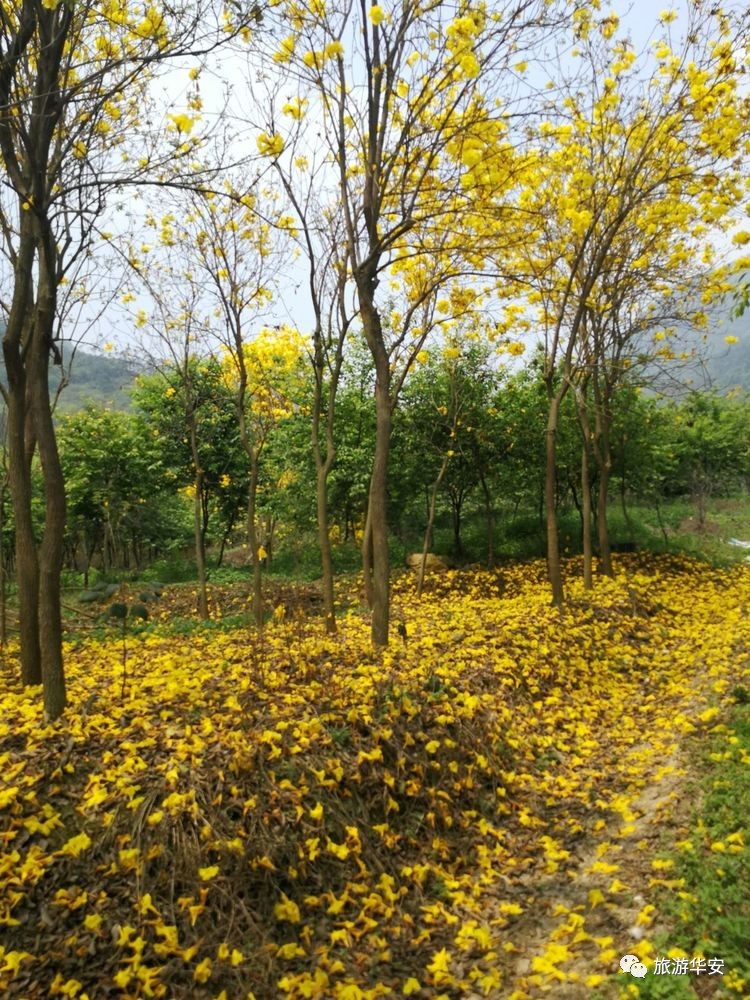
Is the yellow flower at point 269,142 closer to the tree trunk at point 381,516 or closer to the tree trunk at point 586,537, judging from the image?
the tree trunk at point 381,516

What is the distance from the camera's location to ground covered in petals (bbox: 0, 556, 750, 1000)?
2.99 metres

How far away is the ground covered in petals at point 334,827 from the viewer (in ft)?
9.82

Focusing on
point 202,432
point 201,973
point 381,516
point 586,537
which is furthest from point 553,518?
point 202,432

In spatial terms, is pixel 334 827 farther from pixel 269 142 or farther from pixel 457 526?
pixel 457 526

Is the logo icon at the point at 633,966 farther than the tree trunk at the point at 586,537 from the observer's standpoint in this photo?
No

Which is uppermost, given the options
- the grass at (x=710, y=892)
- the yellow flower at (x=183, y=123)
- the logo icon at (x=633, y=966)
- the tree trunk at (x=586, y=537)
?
the yellow flower at (x=183, y=123)

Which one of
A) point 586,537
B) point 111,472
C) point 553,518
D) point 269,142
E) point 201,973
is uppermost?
point 269,142

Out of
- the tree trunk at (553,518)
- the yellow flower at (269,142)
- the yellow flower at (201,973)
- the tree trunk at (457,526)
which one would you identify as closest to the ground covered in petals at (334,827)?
the yellow flower at (201,973)

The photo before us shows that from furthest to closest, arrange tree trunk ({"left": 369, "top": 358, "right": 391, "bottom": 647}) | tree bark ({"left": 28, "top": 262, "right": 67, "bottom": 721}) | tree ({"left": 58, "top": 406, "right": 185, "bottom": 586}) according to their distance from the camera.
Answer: tree ({"left": 58, "top": 406, "right": 185, "bottom": 586}) → tree trunk ({"left": 369, "top": 358, "right": 391, "bottom": 647}) → tree bark ({"left": 28, "top": 262, "right": 67, "bottom": 721})

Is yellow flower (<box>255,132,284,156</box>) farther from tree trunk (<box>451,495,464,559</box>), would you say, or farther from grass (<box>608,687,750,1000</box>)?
tree trunk (<box>451,495,464,559</box>)

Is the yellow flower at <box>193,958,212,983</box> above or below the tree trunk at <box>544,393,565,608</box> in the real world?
below

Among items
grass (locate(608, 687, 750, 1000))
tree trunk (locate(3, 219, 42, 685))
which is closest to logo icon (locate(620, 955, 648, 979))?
grass (locate(608, 687, 750, 1000))

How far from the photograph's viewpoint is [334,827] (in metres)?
3.85

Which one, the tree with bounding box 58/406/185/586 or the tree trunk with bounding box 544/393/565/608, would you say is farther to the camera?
the tree with bounding box 58/406/185/586
